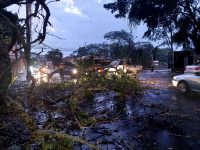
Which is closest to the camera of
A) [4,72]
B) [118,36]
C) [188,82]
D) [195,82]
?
[4,72]

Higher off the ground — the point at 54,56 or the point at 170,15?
the point at 170,15

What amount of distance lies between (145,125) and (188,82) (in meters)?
6.97

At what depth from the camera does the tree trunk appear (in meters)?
6.10

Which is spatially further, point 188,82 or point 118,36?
point 118,36

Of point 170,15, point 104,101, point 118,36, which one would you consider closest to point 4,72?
point 104,101

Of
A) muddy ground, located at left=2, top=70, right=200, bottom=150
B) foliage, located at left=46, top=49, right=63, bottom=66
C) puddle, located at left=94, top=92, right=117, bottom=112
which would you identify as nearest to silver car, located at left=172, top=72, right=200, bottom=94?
muddy ground, located at left=2, top=70, right=200, bottom=150

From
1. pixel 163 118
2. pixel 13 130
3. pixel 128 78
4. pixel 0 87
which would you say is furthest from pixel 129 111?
pixel 0 87

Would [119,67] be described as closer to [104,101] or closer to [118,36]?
[104,101]

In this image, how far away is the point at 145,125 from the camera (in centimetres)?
990

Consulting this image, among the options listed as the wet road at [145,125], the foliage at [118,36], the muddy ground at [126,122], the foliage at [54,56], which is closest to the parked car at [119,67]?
the wet road at [145,125]

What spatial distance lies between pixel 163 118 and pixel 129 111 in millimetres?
Answer: 1556

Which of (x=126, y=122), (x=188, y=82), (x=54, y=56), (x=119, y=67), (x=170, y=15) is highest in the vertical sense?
(x=170, y=15)

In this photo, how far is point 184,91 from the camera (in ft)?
54.2

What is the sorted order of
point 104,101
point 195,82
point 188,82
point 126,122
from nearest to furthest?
point 126,122 → point 104,101 → point 195,82 → point 188,82
